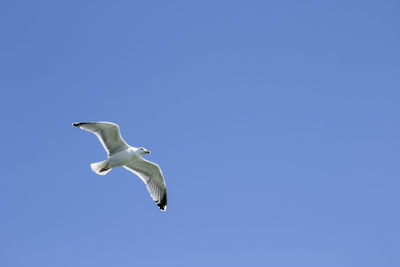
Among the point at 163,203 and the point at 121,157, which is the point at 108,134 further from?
the point at 163,203

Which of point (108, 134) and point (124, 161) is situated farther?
point (124, 161)

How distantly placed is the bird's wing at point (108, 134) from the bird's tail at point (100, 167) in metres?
0.34

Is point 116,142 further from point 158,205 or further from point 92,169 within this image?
point 158,205

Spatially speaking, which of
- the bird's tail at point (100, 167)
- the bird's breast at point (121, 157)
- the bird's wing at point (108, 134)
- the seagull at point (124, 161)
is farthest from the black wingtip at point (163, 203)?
the bird's wing at point (108, 134)

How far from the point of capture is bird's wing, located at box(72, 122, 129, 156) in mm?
12422

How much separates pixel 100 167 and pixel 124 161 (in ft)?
2.38

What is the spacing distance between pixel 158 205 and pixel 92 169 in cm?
245

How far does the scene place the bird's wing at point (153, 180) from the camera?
14.0m

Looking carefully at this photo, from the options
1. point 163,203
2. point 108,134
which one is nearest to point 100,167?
point 108,134

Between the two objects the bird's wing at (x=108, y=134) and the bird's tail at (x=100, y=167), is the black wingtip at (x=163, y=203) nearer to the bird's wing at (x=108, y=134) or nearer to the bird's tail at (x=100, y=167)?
the bird's tail at (x=100, y=167)

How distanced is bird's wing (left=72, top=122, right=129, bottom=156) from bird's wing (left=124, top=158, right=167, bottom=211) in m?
1.05

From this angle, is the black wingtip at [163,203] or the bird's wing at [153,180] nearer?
the bird's wing at [153,180]

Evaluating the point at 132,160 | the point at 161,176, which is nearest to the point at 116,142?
the point at 132,160

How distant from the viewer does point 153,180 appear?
46.6 feet
